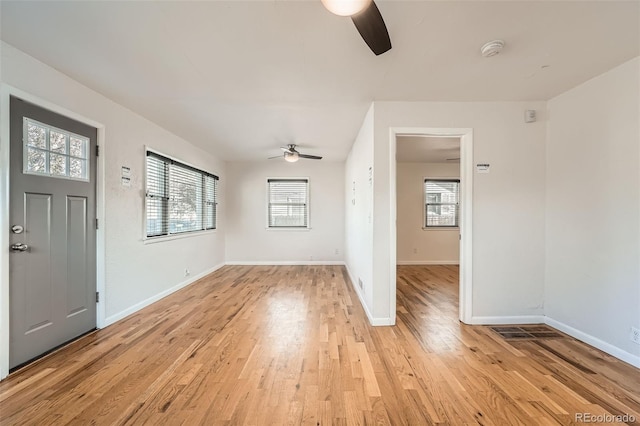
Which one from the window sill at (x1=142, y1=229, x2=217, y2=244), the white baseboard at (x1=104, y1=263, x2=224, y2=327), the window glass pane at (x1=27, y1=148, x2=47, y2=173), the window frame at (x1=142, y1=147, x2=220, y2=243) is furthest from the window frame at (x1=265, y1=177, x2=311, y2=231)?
the window glass pane at (x1=27, y1=148, x2=47, y2=173)

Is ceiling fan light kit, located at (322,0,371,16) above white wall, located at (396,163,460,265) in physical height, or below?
above

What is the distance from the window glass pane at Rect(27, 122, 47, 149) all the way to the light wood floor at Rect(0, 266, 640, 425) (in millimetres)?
1832

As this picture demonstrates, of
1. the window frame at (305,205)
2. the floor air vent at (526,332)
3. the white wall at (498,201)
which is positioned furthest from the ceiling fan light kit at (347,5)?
the window frame at (305,205)

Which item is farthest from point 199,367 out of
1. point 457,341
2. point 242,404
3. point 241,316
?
point 457,341

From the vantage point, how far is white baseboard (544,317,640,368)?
6.97 ft

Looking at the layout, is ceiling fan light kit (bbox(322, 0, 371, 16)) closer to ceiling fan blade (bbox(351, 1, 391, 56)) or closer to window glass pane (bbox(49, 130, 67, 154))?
ceiling fan blade (bbox(351, 1, 391, 56))

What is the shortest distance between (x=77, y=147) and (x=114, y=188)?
554 millimetres

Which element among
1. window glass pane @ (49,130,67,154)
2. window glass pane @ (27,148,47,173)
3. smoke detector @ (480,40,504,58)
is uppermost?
smoke detector @ (480,40,504,58)

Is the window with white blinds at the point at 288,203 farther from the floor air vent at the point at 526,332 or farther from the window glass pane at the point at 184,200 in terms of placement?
the floor air vent at the point at 526,332

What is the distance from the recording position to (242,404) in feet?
5.41

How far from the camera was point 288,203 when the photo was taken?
6.39m

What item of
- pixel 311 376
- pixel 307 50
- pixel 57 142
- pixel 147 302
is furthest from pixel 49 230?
pixel 307 50

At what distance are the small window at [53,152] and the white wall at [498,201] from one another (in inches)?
121

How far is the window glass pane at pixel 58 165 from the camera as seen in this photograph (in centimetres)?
229
